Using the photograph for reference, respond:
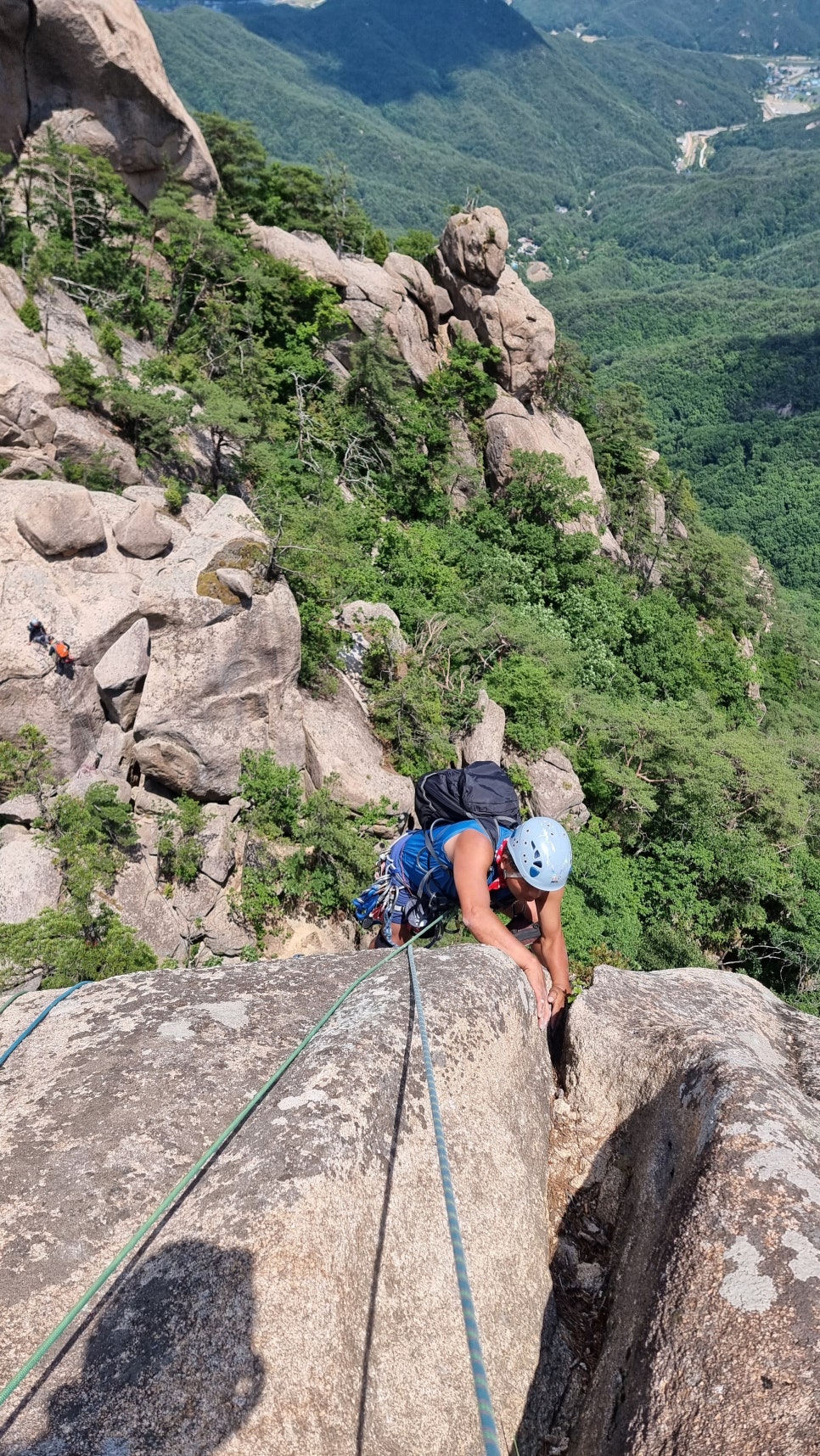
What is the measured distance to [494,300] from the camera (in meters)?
29.0

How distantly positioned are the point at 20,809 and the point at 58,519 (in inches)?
164

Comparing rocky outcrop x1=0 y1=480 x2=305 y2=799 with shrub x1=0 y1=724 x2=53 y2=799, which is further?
rocky outcrop x1=0 y1=480 x2=305 y2=799

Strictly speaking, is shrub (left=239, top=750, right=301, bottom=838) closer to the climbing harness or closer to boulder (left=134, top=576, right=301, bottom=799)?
boulder (left=134, top=576, right=301, bottom=799)

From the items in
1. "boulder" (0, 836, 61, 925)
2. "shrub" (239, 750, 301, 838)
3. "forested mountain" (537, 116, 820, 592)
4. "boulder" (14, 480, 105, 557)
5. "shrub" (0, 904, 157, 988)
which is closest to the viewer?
"shrub" (0, 904, 157, 988)

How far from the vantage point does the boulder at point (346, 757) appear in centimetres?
1322

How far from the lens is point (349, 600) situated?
672 inches

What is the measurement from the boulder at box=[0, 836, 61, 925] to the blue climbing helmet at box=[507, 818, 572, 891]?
244 inches

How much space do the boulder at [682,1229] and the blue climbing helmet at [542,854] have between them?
95cm

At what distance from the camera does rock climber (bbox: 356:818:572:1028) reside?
15.5 ft

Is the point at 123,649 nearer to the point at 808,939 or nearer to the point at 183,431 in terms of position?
the point at 183,431

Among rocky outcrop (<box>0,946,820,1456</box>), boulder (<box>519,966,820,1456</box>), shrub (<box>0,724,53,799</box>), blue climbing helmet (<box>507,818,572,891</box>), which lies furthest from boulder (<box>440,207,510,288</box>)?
rocky outcrop (<box>0,946,820,1456</box>)

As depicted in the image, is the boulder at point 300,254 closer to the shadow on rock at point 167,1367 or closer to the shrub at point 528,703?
the shrub at point 528,703

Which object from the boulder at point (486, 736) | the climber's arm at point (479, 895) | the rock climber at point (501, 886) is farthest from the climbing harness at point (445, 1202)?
the boulder at point (486, 736)

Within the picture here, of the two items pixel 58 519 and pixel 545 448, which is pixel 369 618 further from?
pixel 545 448
